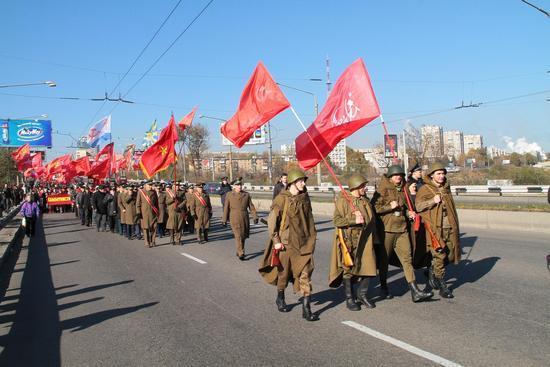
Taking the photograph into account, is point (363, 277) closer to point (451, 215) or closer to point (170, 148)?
point (451, 215)

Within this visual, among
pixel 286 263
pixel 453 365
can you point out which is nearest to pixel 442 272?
pixel 286 263

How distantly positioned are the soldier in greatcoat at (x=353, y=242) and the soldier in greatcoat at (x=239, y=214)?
5.19m

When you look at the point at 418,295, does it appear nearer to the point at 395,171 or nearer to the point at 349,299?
the point at 349,299

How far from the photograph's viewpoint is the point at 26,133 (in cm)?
4975

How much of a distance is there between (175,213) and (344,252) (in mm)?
9319

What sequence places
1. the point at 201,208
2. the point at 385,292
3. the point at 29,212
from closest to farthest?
the point at 385,292
the point at 201,208
the point at 29,212

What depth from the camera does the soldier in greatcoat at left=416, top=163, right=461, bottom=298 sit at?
7129 mm

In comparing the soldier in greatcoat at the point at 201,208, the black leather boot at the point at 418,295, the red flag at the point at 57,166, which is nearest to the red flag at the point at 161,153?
the soldier in greatcoat at the point at 201,208

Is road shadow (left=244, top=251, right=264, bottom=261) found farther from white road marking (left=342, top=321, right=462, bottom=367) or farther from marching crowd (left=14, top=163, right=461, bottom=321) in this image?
white road marking (left=342, top=321, right=462, bottom=367)

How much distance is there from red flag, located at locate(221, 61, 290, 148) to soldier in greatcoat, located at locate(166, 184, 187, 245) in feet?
20.7

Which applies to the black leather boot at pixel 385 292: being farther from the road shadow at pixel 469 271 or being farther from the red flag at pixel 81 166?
the red flag at pixel 81 166

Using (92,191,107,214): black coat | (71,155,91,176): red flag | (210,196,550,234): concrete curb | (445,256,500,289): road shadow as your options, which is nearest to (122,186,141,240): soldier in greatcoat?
(92,191,107,214): black coat

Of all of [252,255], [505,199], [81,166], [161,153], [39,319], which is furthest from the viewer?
[505,199]

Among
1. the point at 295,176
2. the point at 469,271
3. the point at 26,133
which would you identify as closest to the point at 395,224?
the point at 295,176
